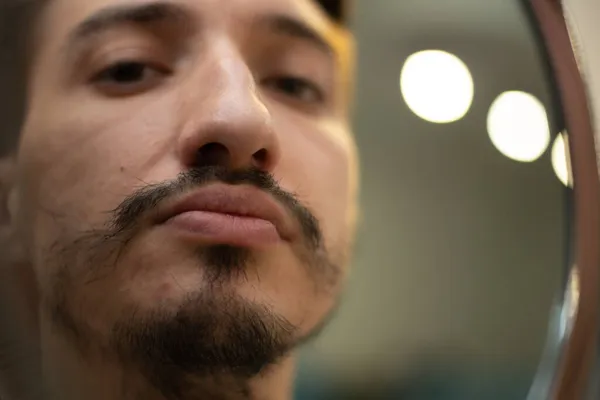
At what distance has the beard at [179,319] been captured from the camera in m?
0.38

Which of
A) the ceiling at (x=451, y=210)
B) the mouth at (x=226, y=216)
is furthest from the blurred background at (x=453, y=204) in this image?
the mouth at (x=226, y=216)

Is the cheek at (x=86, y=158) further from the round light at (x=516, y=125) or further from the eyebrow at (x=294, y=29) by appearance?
the round light at (x=516, y=125)

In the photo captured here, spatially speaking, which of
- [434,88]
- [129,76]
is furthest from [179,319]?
[434,88]

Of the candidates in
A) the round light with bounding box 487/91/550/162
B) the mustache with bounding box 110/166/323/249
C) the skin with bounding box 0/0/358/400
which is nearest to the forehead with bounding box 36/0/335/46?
the skin with bounding box 0/0/358/400

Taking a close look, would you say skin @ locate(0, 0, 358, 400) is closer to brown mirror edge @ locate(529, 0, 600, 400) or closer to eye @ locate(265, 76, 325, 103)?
eye @ locate(265, 76, 325, 103)

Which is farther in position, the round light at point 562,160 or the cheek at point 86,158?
the round light at point 562,160

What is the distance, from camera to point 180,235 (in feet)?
1.28

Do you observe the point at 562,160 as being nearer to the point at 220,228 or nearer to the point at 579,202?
the point at 579,202

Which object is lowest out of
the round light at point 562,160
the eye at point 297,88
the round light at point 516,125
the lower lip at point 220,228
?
the lower lip at point 220,228

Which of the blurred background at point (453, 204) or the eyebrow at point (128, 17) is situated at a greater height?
the eyebrow at point (128, 17)

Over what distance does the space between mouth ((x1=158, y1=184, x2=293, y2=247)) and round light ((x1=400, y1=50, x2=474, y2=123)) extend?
18 cm

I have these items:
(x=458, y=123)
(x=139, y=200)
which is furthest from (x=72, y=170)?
(x=458, y=123)

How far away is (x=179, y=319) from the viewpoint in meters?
0.38

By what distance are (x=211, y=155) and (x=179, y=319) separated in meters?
0.09
